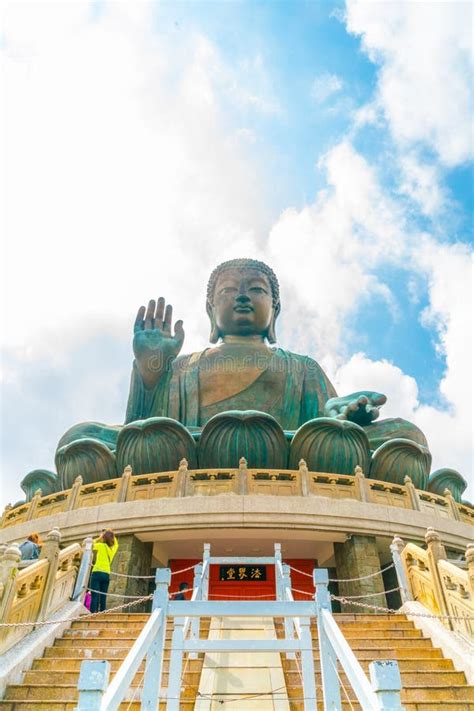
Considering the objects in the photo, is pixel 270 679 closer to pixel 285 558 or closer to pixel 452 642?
pixel 452 642

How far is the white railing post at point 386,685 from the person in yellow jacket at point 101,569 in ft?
17.7

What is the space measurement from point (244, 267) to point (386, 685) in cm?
1732

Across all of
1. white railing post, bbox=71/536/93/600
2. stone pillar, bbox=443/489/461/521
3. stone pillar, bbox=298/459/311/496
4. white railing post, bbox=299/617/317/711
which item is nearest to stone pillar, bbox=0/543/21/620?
white railing post, bbox=71/536/93/600

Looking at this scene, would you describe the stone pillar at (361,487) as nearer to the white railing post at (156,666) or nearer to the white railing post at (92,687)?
the white railing post at (156,666)

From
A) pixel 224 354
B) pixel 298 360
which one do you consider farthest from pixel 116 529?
pixel 298 360

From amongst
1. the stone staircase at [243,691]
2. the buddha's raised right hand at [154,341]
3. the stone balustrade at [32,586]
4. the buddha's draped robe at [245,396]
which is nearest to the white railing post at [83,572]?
the stone balustrade at [32,586]

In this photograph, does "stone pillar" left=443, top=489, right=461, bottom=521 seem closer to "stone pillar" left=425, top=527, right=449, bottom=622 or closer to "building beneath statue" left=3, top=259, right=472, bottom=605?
"building beneath statue" left=3, top=259, right=472, bottom=605

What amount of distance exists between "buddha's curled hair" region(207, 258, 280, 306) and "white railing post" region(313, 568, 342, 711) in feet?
52.9

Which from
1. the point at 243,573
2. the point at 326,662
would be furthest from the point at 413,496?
the point at 326,662

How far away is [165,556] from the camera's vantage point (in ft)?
35.0

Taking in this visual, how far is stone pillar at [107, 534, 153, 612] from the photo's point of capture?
866 cm

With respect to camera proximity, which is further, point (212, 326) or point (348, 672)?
point (212, 326)

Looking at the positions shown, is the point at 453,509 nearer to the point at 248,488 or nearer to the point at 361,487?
the point at 361,487

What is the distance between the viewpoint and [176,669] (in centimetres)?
340
